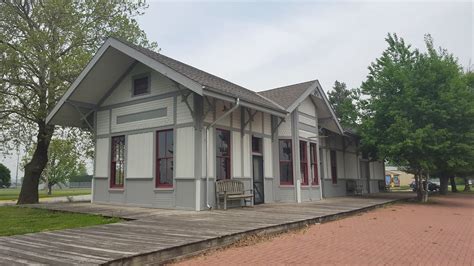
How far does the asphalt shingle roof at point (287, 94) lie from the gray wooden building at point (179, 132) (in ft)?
0.20

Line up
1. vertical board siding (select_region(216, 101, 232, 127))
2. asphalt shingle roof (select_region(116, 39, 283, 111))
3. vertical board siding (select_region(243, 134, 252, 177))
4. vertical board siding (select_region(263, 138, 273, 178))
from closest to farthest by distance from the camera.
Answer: asphalt shingle roof (select_region(116, 39, 283, 111)) → vertical board siding (select_region(216, 101, 232, 127)) → vertical board siding (select_region(243, 134, 252, 177)) → vertical board siding (select_region(263, 138, 273, 178))

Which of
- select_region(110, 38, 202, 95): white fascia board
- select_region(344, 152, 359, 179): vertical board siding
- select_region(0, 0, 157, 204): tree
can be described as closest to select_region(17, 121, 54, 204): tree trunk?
select_region(0, 0, 157, 204): tree

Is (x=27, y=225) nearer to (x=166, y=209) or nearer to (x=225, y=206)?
(x=166, y=209)

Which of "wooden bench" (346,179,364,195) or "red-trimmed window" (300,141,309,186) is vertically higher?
"red-trimmed window" (300,141,309,186)

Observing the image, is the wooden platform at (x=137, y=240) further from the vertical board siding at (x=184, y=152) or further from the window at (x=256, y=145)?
the window at (x=256, y=145)

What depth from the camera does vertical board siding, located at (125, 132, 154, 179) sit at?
12219 mm

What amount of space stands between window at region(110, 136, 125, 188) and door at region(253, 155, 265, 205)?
16.2ft

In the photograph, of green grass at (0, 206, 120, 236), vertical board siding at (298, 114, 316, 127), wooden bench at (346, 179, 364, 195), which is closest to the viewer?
green grass at (0, 206, 120, 236)

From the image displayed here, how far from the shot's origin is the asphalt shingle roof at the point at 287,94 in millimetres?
15005

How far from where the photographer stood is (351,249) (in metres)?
6.13

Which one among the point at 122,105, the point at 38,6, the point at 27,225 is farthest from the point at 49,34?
the point at 27,225

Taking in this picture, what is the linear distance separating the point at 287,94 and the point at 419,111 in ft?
20.2

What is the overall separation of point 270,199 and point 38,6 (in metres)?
13.0

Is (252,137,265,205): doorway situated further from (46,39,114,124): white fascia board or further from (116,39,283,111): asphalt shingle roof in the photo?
(46,39,114,124): white fascia board
